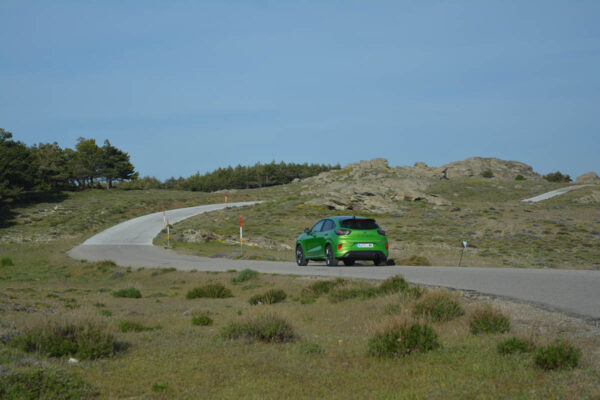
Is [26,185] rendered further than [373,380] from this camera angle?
Yes

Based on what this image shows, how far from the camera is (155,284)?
20.6m

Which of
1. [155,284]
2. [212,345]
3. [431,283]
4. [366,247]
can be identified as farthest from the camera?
[155,284]

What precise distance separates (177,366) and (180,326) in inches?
144

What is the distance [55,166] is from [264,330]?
78304mm

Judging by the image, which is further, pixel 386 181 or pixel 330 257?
pixel 386 181

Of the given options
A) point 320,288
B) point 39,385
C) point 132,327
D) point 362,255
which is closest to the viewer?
point 39,385

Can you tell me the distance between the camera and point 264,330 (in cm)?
788

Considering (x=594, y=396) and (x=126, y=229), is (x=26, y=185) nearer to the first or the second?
(x=126, y=229)

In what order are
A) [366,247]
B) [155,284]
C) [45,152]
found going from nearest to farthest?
[366,247] → [155,284] → [45,152]

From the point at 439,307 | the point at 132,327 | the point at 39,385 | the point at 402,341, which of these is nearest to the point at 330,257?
the point at 439,307

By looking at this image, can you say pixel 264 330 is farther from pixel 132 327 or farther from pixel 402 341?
pixel 132 327

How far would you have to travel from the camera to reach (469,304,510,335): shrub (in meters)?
7.32

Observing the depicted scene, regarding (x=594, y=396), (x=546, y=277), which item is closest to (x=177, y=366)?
(x=594, y=396)

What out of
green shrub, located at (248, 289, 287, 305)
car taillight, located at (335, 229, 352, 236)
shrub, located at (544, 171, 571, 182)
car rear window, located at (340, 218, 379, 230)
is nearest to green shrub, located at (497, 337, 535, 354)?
green shrub, located at (248, 289, 287, 305)
